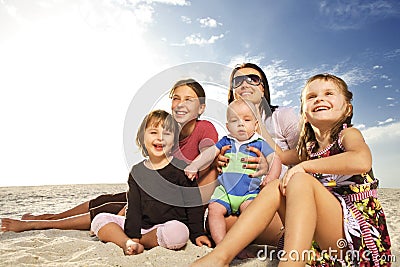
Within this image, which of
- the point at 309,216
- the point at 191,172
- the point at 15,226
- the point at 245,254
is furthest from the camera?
the point at 15,226

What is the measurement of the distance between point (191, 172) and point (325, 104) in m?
1.17

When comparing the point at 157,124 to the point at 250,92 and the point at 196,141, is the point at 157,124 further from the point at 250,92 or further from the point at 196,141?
the point at 250,92

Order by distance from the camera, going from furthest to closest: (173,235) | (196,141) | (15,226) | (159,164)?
(15,226) < (196,141) < (159,164) < (173,235)

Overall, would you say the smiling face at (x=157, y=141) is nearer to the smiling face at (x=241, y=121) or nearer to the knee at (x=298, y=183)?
the smiling face at (x=241, y=121)

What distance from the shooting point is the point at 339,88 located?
2.58m

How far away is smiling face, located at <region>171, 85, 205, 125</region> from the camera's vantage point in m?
3.41

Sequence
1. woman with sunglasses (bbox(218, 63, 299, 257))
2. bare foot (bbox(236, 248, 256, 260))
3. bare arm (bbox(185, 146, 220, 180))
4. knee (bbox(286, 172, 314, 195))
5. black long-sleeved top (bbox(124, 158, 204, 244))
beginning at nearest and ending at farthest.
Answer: knee (bbox(286, 172, 314, 195)) → bare foot (bbox(236, 248, 256, 260)) → black long-sleeved top (bbox(124, 158, 204, 244)) → bare arm (bbox(185, 146, 220, 180)) → woman with sunglasses (bbox(218, 63, 299, 257))

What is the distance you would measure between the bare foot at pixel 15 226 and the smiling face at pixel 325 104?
302 centimetres

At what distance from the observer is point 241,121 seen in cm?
322

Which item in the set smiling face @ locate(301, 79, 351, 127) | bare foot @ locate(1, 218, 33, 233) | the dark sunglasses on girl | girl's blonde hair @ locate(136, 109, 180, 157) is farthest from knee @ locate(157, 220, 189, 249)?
bare foot @ locate(1, 218, 33, 233)

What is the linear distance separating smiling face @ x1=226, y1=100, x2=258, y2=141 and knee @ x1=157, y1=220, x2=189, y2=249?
34.4 inches

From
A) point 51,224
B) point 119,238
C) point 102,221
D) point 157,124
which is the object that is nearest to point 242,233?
point 119,238

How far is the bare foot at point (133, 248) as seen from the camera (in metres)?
2.77

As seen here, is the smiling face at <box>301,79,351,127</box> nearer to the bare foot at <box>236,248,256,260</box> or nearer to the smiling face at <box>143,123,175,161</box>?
the bare foot at <box>236,248,256,260</box>
